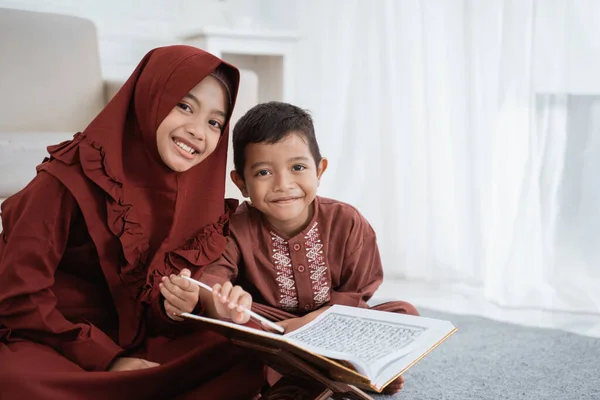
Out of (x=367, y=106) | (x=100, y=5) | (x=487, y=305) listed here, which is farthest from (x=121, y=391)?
(x=100, y=5)

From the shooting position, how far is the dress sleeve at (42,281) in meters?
1.30

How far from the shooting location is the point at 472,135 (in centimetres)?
262

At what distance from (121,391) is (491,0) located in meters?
1.82

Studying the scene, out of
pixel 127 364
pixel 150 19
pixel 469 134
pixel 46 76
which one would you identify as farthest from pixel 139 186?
pixel 150 19

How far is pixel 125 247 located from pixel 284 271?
341 millimetres

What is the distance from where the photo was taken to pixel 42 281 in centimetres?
131

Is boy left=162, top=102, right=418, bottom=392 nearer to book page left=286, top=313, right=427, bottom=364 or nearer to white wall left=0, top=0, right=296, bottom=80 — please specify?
book page left=286, top=313, right=427, bottom=364

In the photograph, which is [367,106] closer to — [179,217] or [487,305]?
[487,305]

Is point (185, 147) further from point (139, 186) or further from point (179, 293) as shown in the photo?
point (179, 293)

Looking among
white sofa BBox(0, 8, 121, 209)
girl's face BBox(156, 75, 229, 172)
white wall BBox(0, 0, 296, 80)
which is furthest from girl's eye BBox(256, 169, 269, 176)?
white wall BBox(0, 0, 296, 80)

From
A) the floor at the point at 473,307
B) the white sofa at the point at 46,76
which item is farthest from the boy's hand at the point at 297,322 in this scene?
the white sofa at the point at 46,76

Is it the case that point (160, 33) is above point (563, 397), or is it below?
above

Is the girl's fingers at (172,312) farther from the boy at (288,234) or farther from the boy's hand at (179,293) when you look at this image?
the boy at (288,234)

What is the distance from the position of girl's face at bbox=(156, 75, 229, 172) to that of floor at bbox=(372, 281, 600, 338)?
1.22 m
